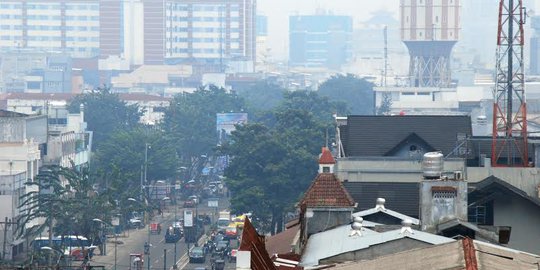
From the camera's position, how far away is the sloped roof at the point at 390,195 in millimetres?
48719

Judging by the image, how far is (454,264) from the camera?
23.3 m

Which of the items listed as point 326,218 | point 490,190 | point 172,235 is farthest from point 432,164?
point 172,235

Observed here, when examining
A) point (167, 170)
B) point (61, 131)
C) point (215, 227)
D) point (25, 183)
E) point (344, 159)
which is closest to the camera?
point (344, 159)

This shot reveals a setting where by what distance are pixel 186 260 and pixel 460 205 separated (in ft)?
184

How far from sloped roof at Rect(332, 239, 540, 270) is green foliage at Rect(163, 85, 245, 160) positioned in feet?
429

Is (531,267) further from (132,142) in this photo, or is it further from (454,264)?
(132,142)

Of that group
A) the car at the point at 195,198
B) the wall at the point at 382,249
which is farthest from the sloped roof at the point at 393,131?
the car at the point at 195,198

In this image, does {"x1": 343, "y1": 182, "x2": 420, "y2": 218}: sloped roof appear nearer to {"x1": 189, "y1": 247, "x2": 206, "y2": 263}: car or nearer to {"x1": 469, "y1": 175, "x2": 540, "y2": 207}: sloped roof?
{"x1": 469, "y1": 175, "x2": 540, "y2": 207}: sloped roof

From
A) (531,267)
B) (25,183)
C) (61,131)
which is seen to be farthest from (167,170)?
(531,267)

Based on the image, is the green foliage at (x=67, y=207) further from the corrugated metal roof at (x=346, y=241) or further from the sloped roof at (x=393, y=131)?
the corrugated metal roof at (x=346, y=241)

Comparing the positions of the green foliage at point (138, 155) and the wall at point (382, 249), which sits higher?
the wall at point (382, 249)

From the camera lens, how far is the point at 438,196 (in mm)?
38406

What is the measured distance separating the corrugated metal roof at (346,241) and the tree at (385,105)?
465ft

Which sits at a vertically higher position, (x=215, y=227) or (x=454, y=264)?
(x=454, y=264)
